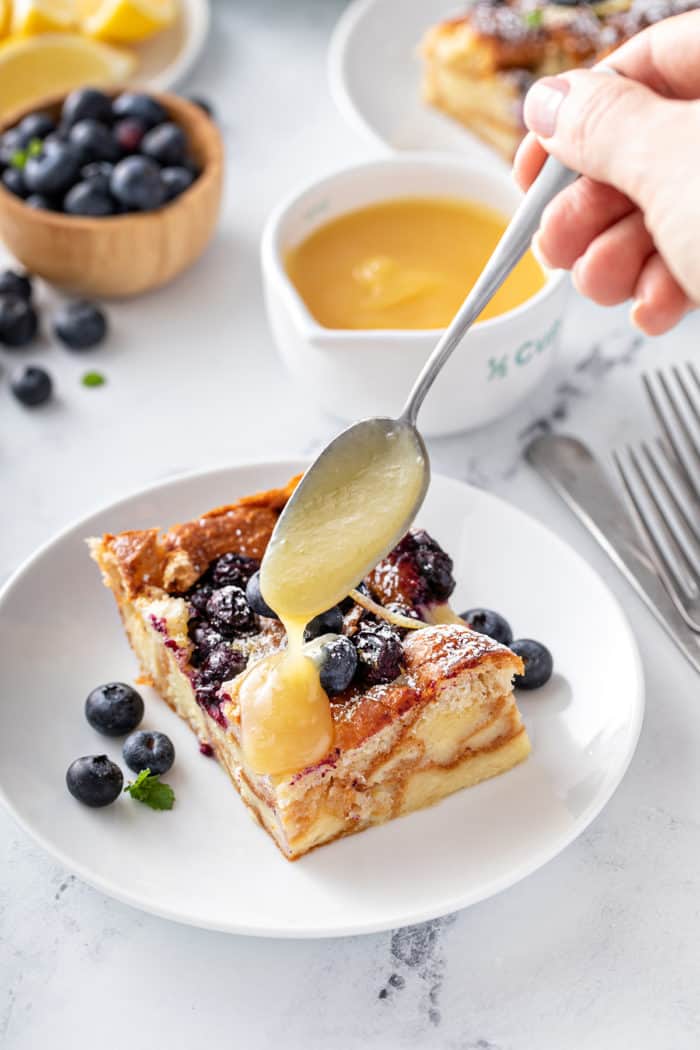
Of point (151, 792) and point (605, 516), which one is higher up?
point (151, 792)

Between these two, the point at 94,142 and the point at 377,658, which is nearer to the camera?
the point at 377,658

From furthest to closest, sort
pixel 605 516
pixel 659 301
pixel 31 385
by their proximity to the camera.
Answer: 1. pixel 31 385
2. pixel 605 516
3. pixel 659 301

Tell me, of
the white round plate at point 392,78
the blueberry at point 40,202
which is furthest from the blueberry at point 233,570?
the white round plate at point 392,78

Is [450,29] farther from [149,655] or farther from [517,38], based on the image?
[149,655]

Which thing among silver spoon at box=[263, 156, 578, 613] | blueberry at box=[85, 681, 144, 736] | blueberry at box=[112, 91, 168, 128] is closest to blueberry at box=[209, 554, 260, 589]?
silver spoon at box=[263, 156, 578, 613]

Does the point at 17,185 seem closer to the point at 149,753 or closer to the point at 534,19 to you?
the point at 534,19

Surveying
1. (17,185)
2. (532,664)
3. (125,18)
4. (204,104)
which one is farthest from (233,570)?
(125,18)

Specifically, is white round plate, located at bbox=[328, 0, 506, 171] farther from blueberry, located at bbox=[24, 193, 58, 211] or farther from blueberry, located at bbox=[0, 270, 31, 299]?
blueberry, located at bbox=[0, 270, 31, 299]

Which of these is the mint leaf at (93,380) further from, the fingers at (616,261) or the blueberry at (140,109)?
the fingers at (616,261)
